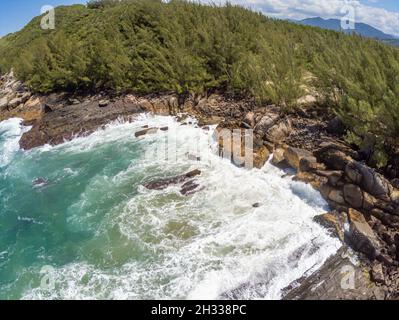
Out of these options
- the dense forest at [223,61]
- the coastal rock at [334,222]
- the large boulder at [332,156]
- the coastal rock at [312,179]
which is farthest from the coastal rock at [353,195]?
the dense forest at [223,61]

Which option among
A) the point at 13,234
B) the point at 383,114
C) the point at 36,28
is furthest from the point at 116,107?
the point at 36,28

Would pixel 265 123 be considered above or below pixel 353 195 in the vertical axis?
above

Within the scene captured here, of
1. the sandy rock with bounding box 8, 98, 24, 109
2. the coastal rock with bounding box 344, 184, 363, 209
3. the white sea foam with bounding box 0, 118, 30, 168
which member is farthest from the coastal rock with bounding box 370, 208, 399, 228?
the sandy rock with bounding box 8, 98, 24, 109

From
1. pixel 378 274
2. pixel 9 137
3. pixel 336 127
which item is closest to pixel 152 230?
pixel 378 274

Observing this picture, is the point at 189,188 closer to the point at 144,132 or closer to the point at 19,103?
the point at 144,132

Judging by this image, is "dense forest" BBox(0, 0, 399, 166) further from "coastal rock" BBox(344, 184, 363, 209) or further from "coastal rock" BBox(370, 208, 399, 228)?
"coastal rock" BBox(370, 208, 399, 228)
